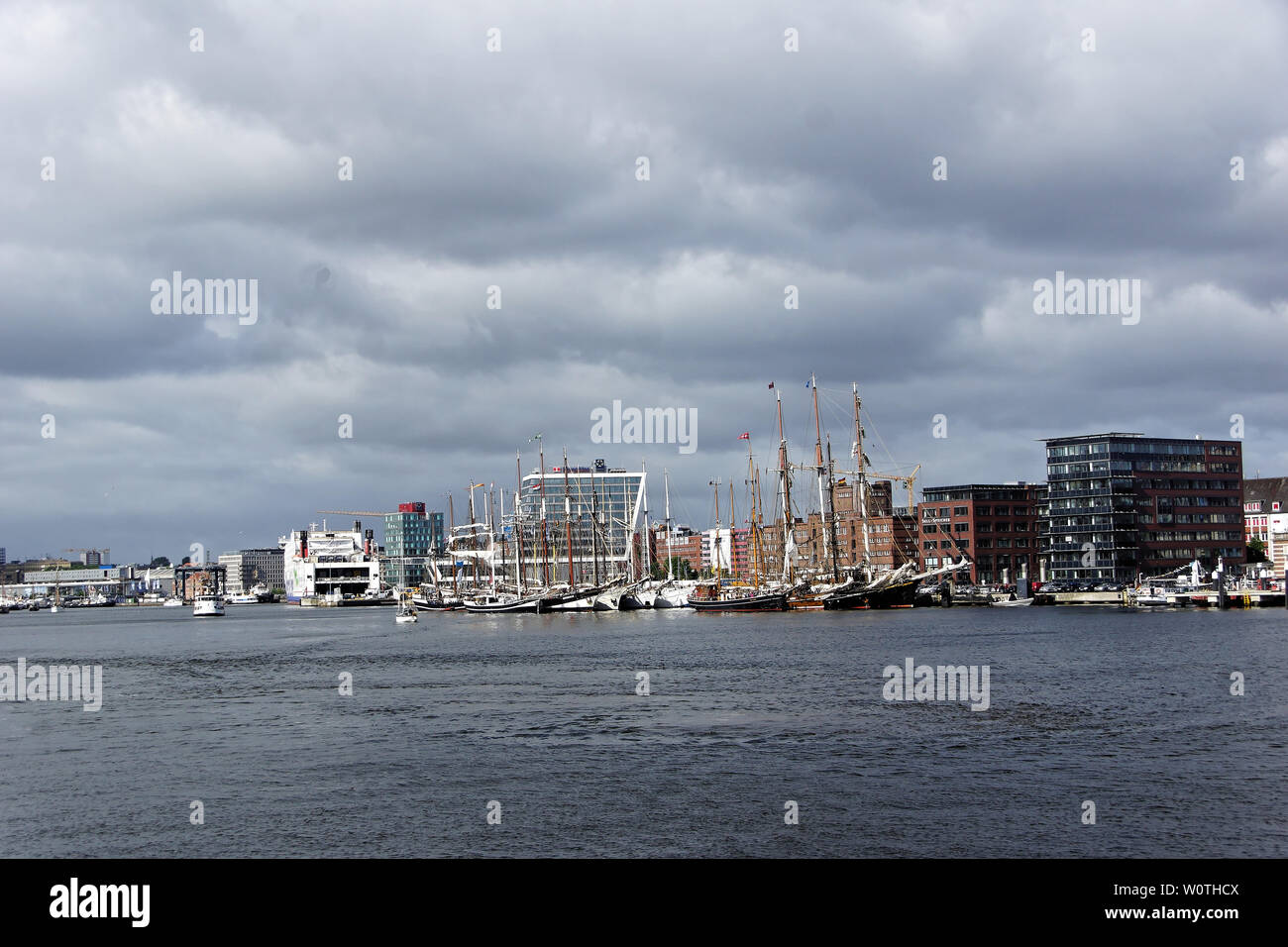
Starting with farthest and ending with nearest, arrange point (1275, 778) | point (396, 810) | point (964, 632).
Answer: point (964, 632)
point (1275, 778)
point (396, 810)

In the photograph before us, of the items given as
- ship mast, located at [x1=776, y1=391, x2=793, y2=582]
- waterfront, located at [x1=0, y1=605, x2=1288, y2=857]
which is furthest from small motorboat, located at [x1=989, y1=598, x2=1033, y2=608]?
waterfront, located at [x1=0, y1=605, x2=1288, y2=857]

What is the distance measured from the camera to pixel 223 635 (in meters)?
154

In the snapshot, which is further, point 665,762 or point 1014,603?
point 1014,603

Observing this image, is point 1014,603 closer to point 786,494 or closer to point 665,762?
point 786,494

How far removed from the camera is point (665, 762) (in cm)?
3794

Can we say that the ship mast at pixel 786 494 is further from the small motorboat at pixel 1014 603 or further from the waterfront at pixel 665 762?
the waterfront at pixel 665 762

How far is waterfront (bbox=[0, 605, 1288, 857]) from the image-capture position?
28312 millimetres

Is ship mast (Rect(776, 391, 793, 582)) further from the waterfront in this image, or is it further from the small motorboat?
the waterfront

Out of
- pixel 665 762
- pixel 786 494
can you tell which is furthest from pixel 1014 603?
pixel 665 762

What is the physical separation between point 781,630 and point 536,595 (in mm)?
84579

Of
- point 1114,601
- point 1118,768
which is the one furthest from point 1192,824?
point 1114,601
